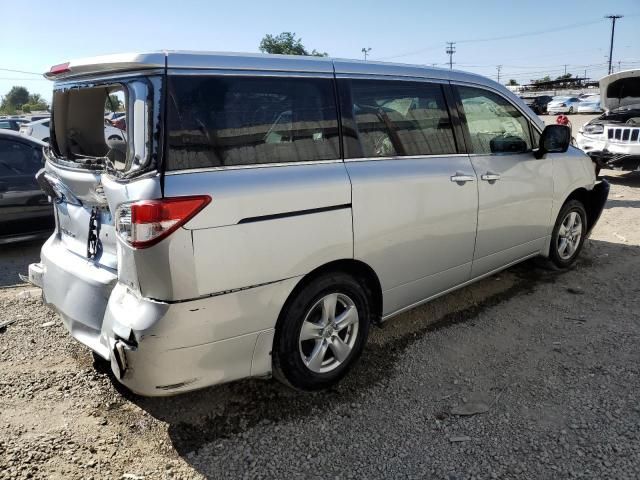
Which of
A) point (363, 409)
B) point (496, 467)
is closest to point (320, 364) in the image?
point (363, 409)

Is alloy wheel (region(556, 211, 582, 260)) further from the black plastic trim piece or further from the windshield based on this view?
the windshield

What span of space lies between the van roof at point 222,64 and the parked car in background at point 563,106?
128 feet

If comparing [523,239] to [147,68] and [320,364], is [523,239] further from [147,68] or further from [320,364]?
[147,68]

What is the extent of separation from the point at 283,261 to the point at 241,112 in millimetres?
766

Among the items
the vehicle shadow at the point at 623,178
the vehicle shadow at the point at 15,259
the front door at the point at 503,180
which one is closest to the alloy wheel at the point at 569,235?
the front door at the point at 503,180

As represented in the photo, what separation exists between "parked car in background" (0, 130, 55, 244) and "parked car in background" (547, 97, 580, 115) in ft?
127

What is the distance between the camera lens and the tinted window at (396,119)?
2.96 metres

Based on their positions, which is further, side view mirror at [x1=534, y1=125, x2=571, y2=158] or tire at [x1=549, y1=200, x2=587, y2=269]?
tire at [x1=549, y1=200, x2=587, y2=269]

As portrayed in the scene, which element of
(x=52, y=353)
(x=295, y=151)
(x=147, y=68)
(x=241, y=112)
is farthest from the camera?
(x=52, y=353)

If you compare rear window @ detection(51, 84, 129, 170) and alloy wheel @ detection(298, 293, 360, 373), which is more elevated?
rear window @ detection(51, 84, 129, 170)

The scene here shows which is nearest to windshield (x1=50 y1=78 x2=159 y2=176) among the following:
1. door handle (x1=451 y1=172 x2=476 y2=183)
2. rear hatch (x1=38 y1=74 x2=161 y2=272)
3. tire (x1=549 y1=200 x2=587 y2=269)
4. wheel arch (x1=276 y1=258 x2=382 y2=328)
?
rear hatch (x1=38 y1=74 x2=161 y2=272)

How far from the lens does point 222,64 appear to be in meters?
2.44

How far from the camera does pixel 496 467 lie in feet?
7.84

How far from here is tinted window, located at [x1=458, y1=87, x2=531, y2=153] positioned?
12.2 feet
